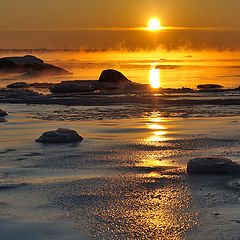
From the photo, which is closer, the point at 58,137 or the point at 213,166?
the point at 213,166

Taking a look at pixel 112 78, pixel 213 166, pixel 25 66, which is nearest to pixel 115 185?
pixel 213 166

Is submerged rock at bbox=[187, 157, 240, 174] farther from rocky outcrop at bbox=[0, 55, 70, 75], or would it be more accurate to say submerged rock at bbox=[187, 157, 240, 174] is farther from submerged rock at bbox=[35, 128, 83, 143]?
rocky outcrop at bbox=[0, 55, 70, 75]

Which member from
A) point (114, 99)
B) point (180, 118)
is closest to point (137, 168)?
point (180, 118)

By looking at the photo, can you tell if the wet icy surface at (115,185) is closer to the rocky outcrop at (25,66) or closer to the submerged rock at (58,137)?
the submerged rock at (58,137)

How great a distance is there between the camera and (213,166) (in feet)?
29.7

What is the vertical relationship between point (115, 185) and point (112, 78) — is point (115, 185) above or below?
below

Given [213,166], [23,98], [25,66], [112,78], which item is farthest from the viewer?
[25,66]

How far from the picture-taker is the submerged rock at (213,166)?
9008 mm

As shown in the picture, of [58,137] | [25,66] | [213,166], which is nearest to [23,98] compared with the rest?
[58,137]

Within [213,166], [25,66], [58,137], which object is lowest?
[213,166]

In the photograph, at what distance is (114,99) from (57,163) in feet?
53.2

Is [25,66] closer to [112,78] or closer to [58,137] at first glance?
[112,78]

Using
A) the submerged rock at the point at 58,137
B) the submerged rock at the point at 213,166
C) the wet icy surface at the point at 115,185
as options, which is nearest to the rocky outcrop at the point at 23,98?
the wet icy surface at the point at 115,185

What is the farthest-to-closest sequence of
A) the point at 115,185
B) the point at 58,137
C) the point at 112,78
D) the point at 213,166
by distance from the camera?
1. the point at 112,78
2. the point at 58,137
3. the point at 213,166
4. the point at 115,185
